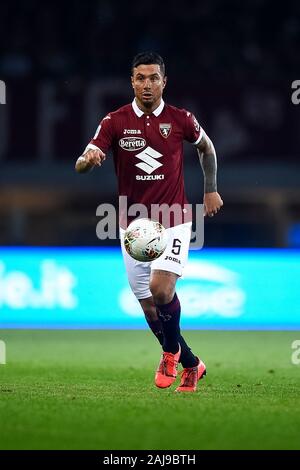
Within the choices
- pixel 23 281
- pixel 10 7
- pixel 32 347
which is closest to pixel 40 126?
pixel 10 7

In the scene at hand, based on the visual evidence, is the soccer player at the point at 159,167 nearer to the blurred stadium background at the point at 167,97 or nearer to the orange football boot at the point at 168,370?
the orange football boot at the point at 168,370

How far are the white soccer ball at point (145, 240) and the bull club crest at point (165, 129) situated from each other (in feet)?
1.98

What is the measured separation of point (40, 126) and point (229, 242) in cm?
344

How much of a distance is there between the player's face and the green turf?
6.41 ft

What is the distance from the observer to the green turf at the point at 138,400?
18.1 feet

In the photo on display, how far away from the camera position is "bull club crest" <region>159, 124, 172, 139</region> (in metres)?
7.27

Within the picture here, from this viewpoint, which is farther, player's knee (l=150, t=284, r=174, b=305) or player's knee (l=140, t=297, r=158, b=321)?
player's knee (l=140, t=297, r=158, b=321)

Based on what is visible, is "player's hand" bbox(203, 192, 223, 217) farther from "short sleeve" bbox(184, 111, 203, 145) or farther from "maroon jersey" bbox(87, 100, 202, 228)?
"short sleeve" bbox(184, 111, 203, 145)

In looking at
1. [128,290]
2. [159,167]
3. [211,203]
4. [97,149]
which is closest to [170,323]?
[211,203]

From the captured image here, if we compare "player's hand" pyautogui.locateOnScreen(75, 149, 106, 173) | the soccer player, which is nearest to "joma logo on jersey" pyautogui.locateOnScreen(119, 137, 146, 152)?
the soccer player

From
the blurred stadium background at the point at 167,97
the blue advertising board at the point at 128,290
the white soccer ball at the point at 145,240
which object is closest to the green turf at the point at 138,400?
the white soccer ball at the point at 145,240

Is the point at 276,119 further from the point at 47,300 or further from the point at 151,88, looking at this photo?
the point at 151,88

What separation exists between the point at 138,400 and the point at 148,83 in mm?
2077
